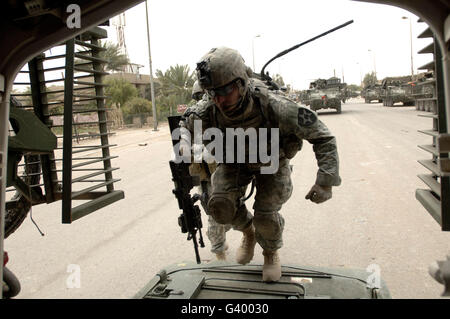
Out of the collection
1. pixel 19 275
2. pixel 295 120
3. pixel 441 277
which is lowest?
pixel 19 275

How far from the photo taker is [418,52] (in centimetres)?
225

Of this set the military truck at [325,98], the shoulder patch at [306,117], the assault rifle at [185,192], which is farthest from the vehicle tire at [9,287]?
the military truck at [325,98]

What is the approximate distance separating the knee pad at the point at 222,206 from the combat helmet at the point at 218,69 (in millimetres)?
781

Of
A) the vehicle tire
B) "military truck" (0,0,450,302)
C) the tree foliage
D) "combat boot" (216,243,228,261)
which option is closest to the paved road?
"combat boot" (216,243,228,261)

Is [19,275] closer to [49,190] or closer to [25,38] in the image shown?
[49,190]

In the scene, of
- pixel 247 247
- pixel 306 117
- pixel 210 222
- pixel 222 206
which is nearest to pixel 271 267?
pixel 247 247

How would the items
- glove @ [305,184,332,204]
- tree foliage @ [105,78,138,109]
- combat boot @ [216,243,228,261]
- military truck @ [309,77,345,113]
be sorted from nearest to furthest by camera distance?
glove @ [305,184,332,204] → combat boot @ [216,243,228,261] → military truck @ [309,77,345,113] → tree foliage @ [105,78,138,109]

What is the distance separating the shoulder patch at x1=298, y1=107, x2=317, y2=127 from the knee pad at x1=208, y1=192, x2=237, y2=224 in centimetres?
71

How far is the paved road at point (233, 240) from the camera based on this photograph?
327cm

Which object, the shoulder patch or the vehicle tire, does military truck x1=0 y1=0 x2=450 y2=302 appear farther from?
the shoulder patch

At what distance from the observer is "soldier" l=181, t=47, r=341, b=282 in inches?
93.4
